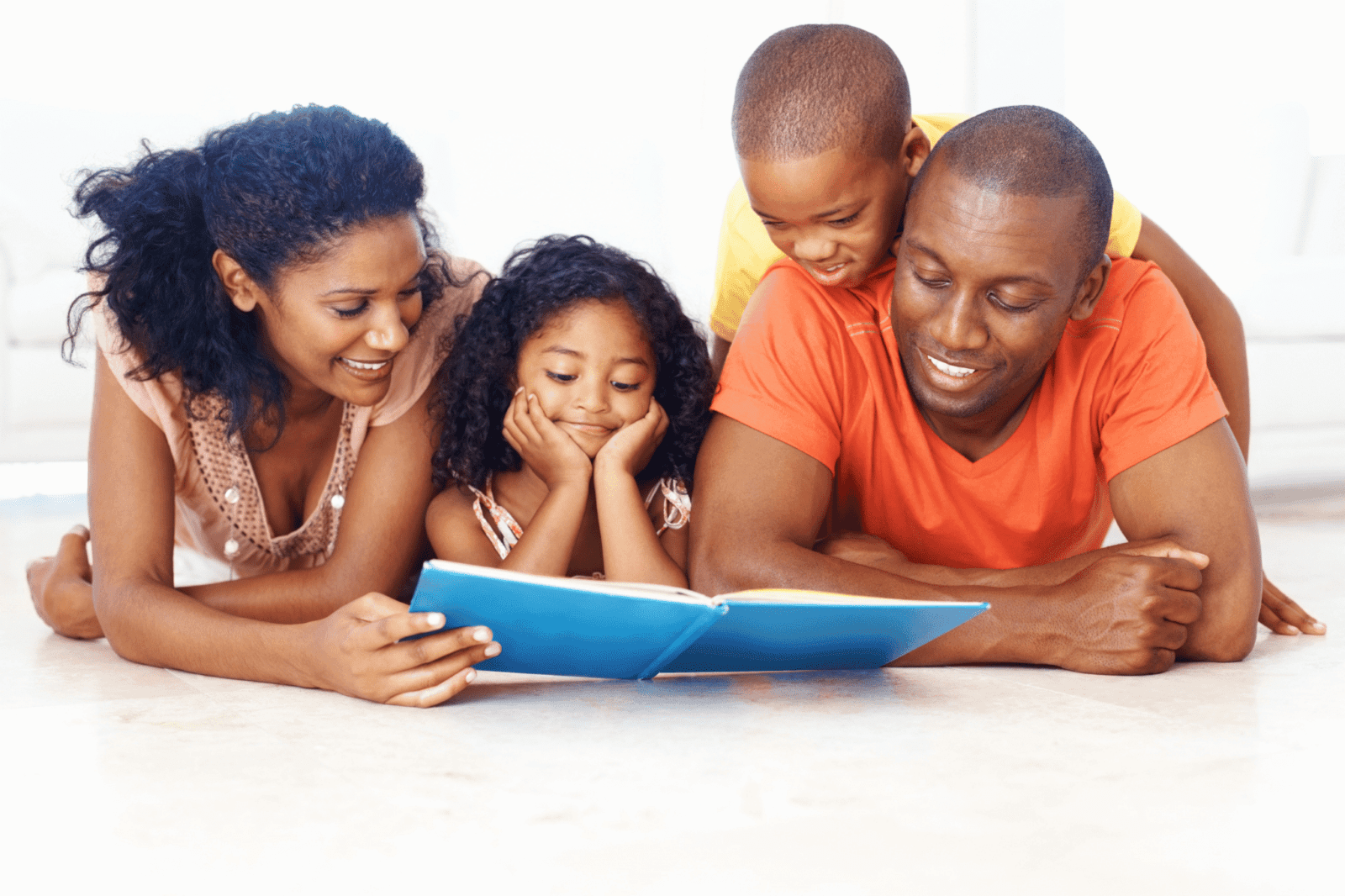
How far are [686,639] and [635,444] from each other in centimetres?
63

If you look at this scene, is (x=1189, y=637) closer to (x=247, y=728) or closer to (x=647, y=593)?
(x=647, y=593)

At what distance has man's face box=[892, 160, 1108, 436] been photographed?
1730 mm

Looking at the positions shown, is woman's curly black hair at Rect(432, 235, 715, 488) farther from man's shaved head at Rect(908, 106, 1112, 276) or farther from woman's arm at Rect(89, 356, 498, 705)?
man's shaved head at Rect(908, 106, 1112, 276)

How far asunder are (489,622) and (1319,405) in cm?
414

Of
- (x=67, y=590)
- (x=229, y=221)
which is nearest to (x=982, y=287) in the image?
(x=229, y=221)

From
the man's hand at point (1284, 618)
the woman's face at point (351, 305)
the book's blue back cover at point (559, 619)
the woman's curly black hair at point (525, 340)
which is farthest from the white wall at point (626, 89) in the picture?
the book's blue back cover at point (559, 619)

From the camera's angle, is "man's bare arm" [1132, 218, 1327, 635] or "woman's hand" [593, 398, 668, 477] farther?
"man's bare arm" [1132, 218, 1327, 635]

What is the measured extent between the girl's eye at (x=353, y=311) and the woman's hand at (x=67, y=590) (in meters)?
0.70

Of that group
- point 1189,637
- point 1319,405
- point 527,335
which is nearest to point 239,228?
point 527,335

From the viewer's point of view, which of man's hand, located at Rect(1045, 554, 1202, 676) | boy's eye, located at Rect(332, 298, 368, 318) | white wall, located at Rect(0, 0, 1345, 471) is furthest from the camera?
white wall, located at Rect(0, 0, 1345, 471)

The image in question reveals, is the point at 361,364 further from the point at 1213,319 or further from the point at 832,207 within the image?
the point at 1213,319

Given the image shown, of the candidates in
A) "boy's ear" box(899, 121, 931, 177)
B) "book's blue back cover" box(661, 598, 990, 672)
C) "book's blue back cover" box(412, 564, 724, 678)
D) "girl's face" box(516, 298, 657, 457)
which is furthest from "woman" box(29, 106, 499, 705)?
"boy's ear" box(899, 121, 931, 177)

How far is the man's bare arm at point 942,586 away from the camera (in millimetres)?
1694

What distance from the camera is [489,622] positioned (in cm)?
152
